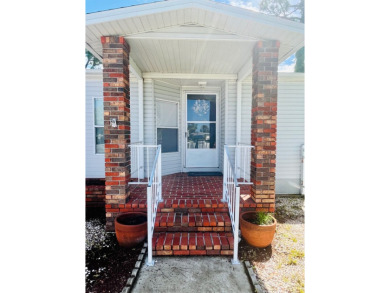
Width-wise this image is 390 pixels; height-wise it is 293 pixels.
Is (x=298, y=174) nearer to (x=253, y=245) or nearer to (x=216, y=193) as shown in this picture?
(x=216, y=193)

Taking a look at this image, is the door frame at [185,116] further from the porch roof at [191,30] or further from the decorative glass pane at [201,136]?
the porch roof at [191,30]

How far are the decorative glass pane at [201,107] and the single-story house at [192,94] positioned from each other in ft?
0.08

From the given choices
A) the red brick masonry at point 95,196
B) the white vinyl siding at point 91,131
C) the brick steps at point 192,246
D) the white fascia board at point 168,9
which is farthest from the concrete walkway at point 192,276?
the white vinyl siding at point 91,131

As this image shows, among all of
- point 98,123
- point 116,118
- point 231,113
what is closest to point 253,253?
point 116,118

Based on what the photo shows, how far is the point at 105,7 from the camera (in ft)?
8.29

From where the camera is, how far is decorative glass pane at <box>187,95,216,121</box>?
16.5ft

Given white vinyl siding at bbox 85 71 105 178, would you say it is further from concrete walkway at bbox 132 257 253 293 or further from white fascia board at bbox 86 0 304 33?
concrete walkway at bbox 132 257 253 293

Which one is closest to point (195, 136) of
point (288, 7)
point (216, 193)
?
point (216, 193)

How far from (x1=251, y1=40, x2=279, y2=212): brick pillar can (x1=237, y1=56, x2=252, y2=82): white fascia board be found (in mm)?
492

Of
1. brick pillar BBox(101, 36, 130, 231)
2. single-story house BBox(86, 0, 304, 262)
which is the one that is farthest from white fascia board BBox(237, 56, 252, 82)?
brick pillar BBox(101, 36, 130, 231)

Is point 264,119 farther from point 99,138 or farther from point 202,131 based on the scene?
point 99,138

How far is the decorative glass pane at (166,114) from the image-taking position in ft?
15.4
